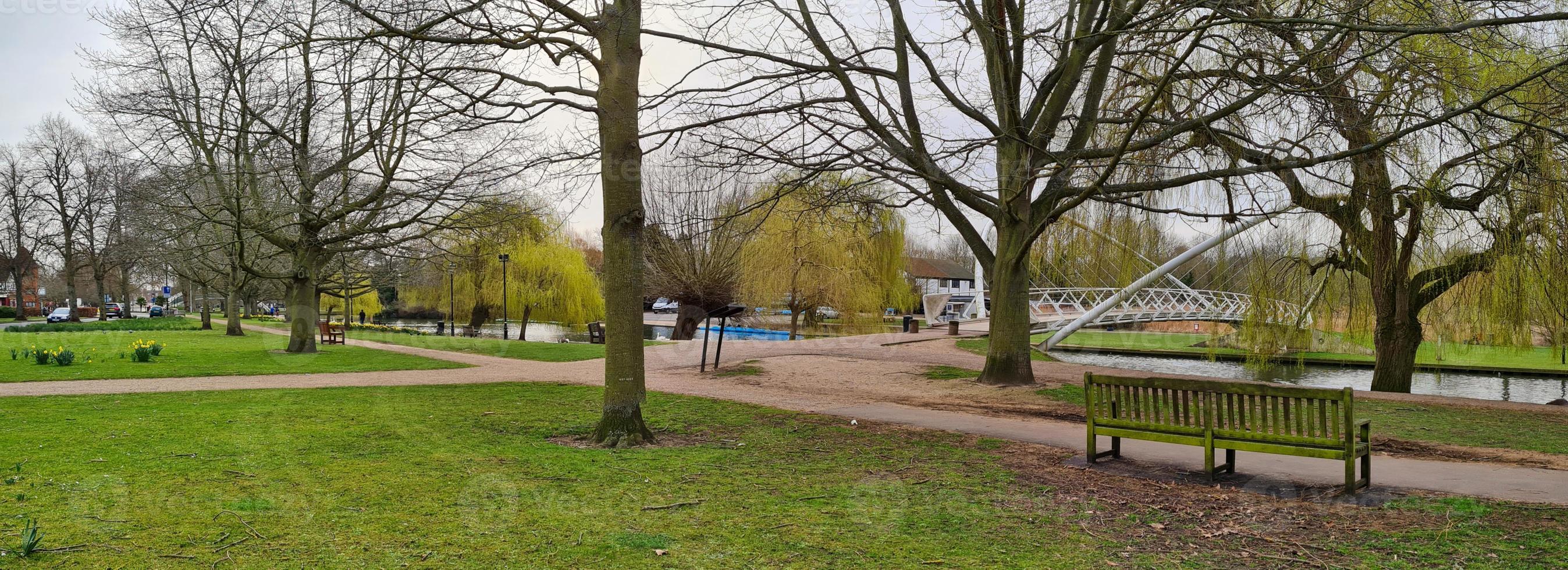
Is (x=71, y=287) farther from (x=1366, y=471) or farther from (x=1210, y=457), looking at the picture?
(x=1366, y=471)

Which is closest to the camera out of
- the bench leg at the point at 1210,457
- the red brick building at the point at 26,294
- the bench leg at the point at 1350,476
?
the bench leg at the point at 1350,476

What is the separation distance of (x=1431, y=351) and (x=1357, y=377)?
6402 millimetres

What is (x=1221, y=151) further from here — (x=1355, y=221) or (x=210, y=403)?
(x=210, y=403)

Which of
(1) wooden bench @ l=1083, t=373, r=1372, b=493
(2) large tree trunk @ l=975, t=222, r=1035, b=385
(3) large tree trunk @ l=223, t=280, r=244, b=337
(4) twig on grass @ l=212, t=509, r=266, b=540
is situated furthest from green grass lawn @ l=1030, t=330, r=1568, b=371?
(3) large tree trunk @ l=223, t=280, r=244, b=337

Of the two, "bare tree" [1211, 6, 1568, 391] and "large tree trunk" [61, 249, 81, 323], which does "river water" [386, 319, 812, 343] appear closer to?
"large tree trunk" [61, 249, 81, 323]

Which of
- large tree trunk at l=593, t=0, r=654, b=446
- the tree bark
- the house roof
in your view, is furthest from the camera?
the house roof

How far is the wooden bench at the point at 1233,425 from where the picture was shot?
6.51 metres

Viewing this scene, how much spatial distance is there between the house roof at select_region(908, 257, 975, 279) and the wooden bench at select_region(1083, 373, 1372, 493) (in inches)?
3027

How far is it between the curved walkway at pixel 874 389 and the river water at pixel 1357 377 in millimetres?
7214

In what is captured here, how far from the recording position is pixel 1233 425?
6.95 metres

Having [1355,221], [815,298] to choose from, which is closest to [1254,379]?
[1355,221]

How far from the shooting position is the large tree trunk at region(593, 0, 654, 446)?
8.55m

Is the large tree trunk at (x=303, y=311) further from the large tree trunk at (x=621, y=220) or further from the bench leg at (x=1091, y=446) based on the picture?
the bench leg at (x=1091, y=446)

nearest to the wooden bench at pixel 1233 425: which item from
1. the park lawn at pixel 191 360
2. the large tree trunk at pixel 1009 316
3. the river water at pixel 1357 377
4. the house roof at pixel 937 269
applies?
the large tree trunk at pixel 1009 316
